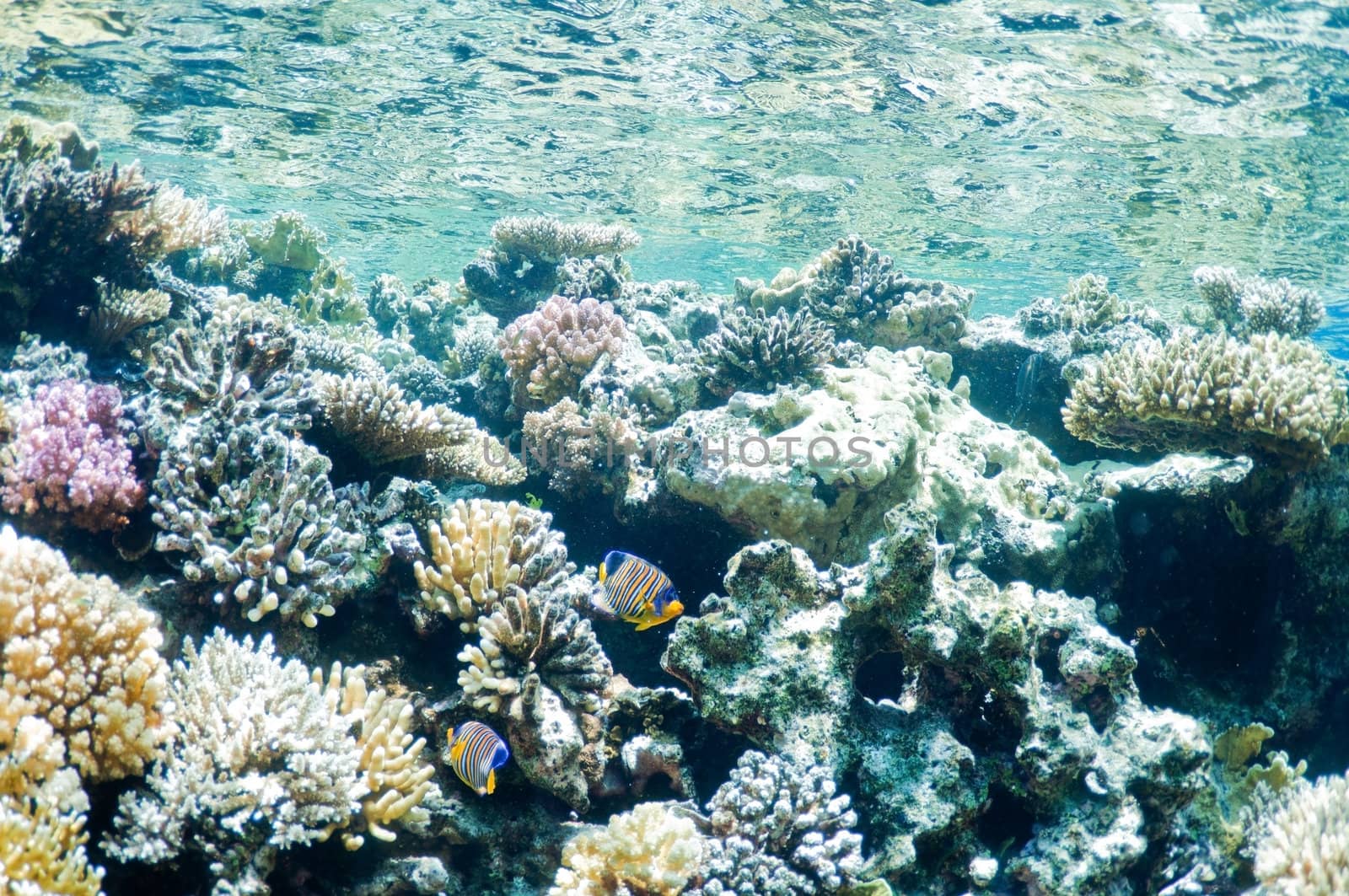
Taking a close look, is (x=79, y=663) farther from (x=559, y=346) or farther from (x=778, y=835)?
(x=559, y=346)

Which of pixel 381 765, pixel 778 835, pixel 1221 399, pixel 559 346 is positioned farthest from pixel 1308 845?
pixel 559 346

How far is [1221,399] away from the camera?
15.4ft

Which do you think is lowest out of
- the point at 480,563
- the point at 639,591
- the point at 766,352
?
the point at 480,563

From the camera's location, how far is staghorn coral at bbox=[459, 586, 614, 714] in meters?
3.45

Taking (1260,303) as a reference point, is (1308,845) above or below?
below

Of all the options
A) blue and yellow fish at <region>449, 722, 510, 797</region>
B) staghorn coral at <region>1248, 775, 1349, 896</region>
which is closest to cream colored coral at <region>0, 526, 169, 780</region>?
blue and yellow fish at <region>449, 722, 510, 797</region>

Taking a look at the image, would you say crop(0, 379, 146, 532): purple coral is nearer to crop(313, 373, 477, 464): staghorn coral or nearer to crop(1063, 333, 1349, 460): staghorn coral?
crop(313, 373, 477, 464): staghorn coral

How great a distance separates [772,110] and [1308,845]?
1395 cm

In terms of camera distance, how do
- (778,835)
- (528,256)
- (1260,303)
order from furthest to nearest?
(528,256) → (1260,303) → (778,835)

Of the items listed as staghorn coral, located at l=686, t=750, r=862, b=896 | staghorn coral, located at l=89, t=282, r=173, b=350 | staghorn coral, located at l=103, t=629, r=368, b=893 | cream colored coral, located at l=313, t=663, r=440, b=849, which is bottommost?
staghorn coral, located at l=686, t=750, r=862, b=896

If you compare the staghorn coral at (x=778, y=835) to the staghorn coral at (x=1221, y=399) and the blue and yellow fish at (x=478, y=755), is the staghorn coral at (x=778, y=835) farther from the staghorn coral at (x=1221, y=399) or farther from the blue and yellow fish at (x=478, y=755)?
the staghorn coral at (x=1221, y=399)

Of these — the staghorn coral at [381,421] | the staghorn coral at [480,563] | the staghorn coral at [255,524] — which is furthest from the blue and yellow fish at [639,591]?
the staghorn coral at [381,421]

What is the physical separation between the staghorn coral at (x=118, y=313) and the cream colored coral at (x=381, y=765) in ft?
15.5

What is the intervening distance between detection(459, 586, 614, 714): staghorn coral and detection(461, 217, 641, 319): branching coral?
6.87m
